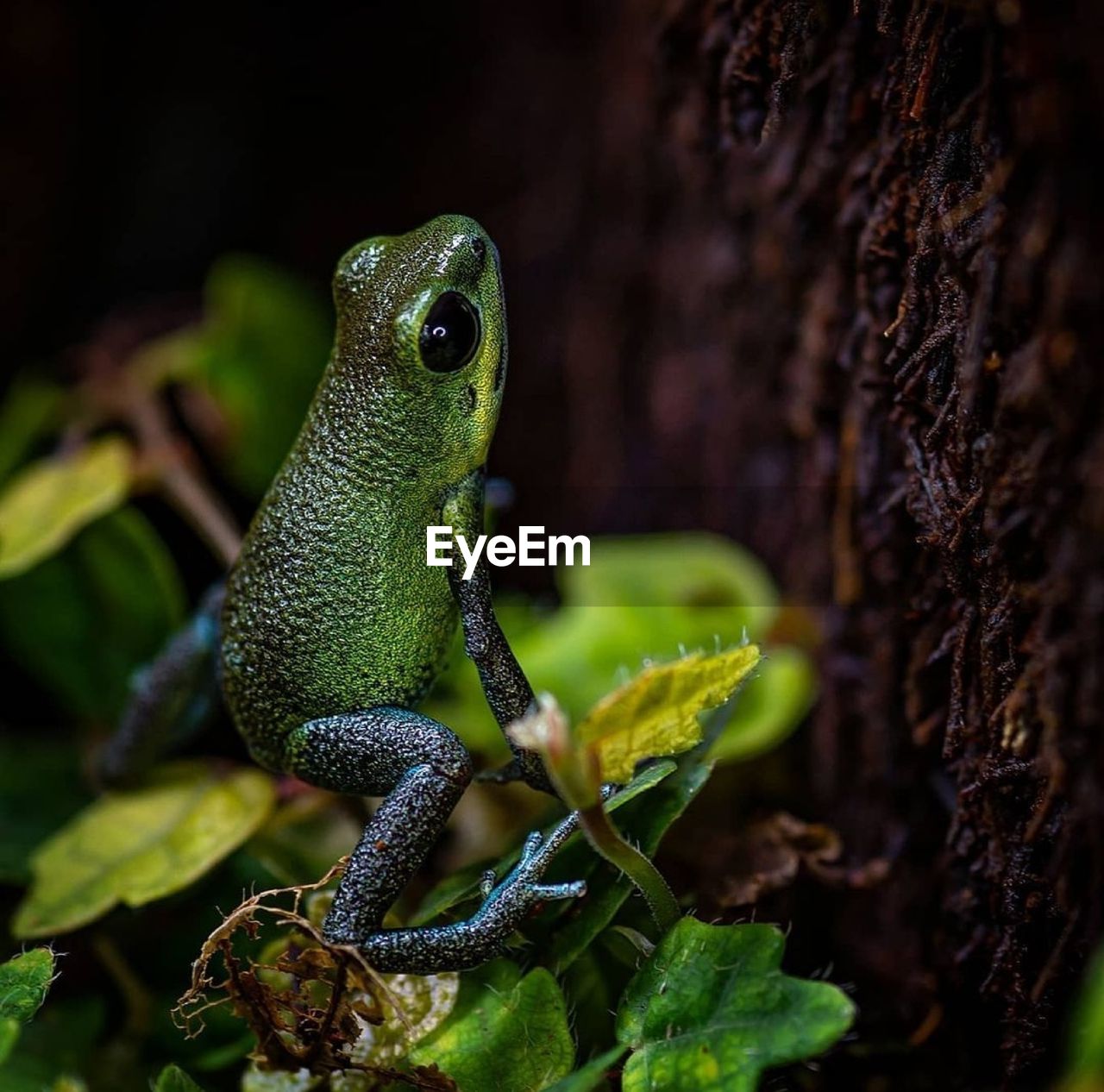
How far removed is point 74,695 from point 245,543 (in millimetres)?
895

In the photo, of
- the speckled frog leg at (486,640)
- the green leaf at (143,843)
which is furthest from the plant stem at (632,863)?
the green leaf at (143,843)

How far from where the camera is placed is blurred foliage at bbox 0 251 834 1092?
126 cm

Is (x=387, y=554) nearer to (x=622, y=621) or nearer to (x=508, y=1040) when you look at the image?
(x=508, y=1040)

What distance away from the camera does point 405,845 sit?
4.56 ft

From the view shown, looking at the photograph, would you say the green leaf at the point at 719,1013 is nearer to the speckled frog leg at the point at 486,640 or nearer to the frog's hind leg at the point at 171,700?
the speckled frog leg at the point at 486,640

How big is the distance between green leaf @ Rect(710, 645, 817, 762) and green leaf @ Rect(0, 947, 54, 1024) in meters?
1.13

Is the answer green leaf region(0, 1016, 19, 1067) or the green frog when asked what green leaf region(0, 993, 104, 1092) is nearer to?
green leaf region(0, 1016, 19, 1067)

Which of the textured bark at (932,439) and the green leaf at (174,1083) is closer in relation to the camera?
the textured bark at (932,439)

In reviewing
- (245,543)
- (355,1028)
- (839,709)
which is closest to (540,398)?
(839,709)

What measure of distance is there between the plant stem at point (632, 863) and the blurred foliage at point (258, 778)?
0.12 ft

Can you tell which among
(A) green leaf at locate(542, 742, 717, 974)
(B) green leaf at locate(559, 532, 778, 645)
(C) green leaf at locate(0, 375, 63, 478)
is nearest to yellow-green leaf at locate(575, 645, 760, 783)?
(A) green leaf at locate(542, 742, 717, 974)

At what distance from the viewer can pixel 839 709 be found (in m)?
2.05

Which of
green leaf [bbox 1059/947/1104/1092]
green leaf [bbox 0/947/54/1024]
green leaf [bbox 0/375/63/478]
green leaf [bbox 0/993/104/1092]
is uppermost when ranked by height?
green leaf [bbox 0/375/63/478]

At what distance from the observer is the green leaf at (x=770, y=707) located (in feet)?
6.58
